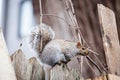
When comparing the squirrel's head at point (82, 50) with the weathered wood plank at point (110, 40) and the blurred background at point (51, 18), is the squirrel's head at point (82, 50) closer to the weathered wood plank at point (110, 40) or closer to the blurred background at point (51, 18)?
the weathered wood plank at point (110, 40)

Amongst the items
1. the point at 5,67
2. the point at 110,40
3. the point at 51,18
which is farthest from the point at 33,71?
the point at 51,18

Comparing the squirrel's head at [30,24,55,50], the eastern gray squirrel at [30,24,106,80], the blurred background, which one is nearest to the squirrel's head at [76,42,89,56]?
the eastern gray squirrel at [30,24,106,80]

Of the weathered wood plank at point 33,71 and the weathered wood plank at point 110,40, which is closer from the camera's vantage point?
the weathered wood plank at point 33,71

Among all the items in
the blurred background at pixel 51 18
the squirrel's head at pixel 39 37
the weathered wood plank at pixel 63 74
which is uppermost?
the blurred background at pixel 51 18

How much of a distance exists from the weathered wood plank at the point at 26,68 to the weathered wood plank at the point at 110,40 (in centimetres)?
28

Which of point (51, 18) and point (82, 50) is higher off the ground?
point (51, 18)

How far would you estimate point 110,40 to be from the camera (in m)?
0.99

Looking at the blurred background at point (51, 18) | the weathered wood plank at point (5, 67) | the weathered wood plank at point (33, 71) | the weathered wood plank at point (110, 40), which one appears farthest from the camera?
the blurred background at point (51, 18)

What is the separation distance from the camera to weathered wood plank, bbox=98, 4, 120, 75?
917 mm

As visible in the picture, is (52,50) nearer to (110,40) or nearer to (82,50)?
(82,50)

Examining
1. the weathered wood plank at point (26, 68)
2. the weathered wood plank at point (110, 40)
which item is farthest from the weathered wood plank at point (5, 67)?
the weathered wood plank at point (110, 40)

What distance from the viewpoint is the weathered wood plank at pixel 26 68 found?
28.0 inches

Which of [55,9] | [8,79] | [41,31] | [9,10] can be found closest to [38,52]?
[41,31]

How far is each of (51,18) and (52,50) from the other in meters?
1.89
